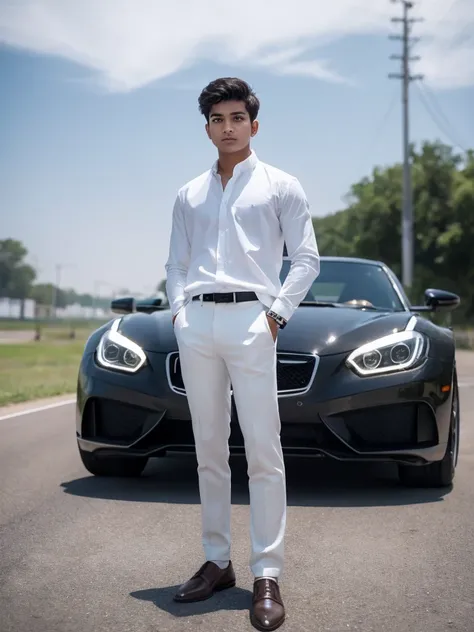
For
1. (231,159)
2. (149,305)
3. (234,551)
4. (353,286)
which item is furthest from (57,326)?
(231,159)

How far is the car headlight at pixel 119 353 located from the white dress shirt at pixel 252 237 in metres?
2.07

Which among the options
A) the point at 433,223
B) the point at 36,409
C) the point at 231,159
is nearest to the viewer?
the point at 231,159

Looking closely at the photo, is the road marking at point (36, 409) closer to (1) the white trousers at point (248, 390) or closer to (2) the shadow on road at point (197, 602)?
(2) the shadow on road at point (197, 602)

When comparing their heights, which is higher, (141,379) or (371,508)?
(141,379)

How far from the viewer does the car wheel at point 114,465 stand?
21.8 ft

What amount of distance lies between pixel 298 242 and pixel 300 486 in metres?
2.83

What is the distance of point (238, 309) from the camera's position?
398 cm

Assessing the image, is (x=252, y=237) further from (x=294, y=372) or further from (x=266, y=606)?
(x=294, y=372)

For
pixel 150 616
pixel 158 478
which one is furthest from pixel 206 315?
pixel 158 478

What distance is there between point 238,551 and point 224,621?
1.10 m

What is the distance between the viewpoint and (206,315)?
403 cm

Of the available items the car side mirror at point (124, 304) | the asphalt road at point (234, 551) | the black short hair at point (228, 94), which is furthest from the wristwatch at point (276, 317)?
the car side mirror at point (124, 304)

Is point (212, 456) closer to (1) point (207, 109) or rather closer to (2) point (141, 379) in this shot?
(1) point (207, 109)

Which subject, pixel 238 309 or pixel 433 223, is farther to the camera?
pixel 433 223
